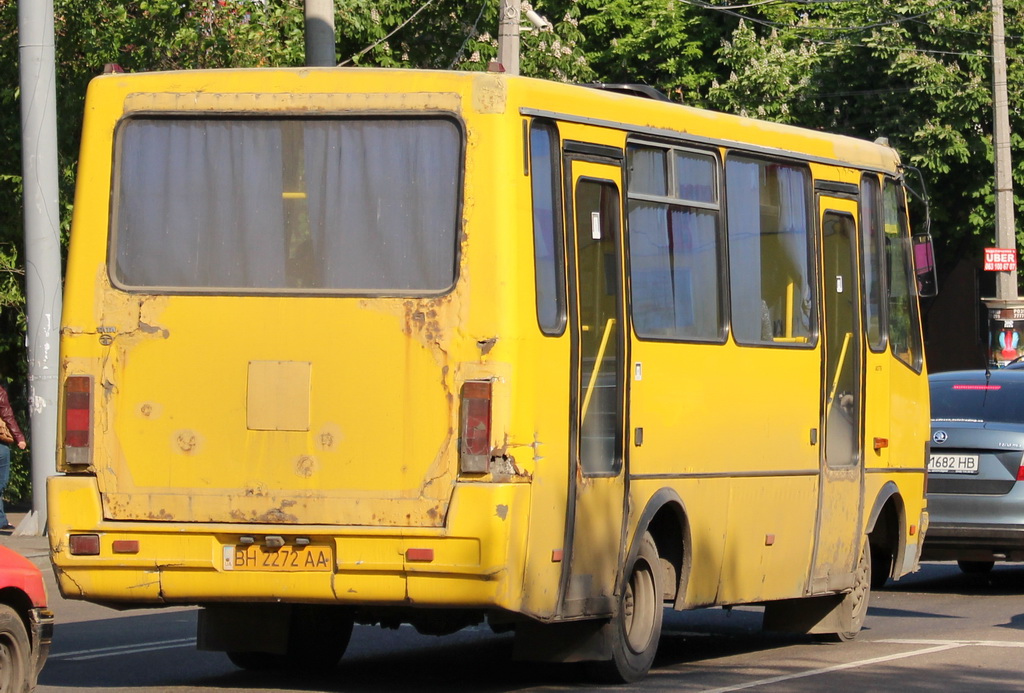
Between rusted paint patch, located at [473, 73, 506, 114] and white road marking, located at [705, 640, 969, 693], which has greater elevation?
rusted paint patch, located at [473, 73, 506, 114]

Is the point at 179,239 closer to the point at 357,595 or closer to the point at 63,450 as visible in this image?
the point at 63,450

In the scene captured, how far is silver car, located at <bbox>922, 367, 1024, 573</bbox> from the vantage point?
14578 mm

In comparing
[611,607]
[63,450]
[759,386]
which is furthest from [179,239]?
[759,386]

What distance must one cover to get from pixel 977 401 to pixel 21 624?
9499 mm

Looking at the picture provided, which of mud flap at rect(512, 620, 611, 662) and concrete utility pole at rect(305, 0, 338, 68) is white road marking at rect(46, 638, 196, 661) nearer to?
mud flap at rect(512, 620, 611, 662)

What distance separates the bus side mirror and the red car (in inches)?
256

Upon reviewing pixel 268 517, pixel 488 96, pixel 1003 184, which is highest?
pixel 1003 184

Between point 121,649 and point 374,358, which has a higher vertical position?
point 374,358

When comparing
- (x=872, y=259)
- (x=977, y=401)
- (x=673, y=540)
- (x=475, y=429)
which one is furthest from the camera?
(x=977, y=401)

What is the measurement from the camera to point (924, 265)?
1266 centimetres

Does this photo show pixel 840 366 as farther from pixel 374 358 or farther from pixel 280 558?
pixel 280 558

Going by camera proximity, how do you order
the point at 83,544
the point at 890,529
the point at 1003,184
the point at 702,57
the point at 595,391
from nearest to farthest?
1. the point at 83,544
2. the point at 595,391
3. the point at 890,529
4. the point at 1003,184
5. the point at 702,57

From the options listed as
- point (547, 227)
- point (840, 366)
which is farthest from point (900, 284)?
point (547, 227)

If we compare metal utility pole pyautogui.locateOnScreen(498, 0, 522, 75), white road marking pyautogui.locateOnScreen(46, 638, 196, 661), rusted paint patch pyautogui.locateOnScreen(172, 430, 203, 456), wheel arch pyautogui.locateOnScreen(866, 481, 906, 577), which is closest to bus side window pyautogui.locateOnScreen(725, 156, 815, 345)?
wheel arch pyautogui.locateOnScreen(866, 481, 906, 577)
